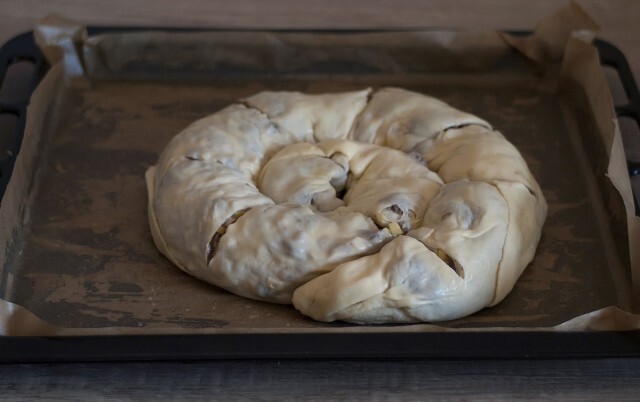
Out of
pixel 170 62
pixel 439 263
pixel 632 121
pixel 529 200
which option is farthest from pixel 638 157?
pixel 170 62

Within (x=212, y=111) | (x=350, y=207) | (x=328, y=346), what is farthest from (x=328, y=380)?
(x=212, y=111)

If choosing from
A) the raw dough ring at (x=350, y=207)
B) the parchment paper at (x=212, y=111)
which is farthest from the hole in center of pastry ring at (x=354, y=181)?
the parchment paper at (x=212, y=111)

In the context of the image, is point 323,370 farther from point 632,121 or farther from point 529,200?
point 632,121

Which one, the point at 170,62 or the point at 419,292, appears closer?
the point at 419,292

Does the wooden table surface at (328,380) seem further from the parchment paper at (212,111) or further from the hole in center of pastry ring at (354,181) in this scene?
the hole in center of pastry ring at (354,181)

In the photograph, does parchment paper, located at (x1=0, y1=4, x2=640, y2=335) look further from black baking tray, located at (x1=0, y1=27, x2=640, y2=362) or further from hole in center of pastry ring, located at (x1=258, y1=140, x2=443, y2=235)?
hole in center of pastry ring, located at (x1=258, y1=140, x2=443, y2=235)

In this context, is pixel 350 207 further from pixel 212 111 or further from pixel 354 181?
pixel 212 111
